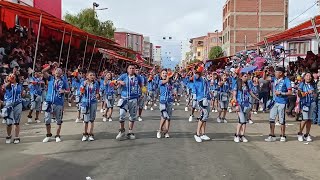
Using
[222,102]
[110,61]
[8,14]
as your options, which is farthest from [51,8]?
[222,102]

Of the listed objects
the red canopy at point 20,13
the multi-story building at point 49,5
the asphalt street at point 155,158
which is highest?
the multi-story building at point 49,5

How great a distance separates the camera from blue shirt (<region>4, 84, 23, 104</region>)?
10883 mm

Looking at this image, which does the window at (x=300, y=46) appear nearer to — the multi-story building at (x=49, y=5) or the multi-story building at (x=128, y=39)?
the multi-story building at (x=49, y=5)

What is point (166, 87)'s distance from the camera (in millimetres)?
12062

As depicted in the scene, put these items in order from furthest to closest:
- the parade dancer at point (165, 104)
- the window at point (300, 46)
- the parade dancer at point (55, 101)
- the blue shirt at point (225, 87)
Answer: the window at point (300, 46)
the blue shirt at point (225, 87)
the parade dancer at point (165, 104)
the parade dancer at point (55, 101)

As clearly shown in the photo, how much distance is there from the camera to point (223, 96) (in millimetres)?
16547

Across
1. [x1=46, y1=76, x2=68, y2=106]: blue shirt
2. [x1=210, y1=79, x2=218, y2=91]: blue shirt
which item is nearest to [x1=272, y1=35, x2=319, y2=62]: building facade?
[x1=210, y1=79, x2=218, y2=91]: blue shirt

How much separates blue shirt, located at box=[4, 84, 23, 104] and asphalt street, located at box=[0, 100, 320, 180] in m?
1.12

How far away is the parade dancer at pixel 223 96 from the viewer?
16172 millimetres

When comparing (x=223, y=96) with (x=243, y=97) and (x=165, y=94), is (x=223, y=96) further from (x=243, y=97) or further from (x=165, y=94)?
(x=165, y=94)

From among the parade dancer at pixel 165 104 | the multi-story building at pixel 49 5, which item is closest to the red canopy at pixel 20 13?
the parade dancer at pixel 165 104

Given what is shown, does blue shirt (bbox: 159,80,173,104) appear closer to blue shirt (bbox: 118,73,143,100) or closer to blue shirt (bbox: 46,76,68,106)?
blue shirt (bbox: 118,73,143,100)

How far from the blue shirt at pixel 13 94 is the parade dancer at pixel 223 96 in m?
7.78

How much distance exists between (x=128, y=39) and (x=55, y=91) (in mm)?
109381
